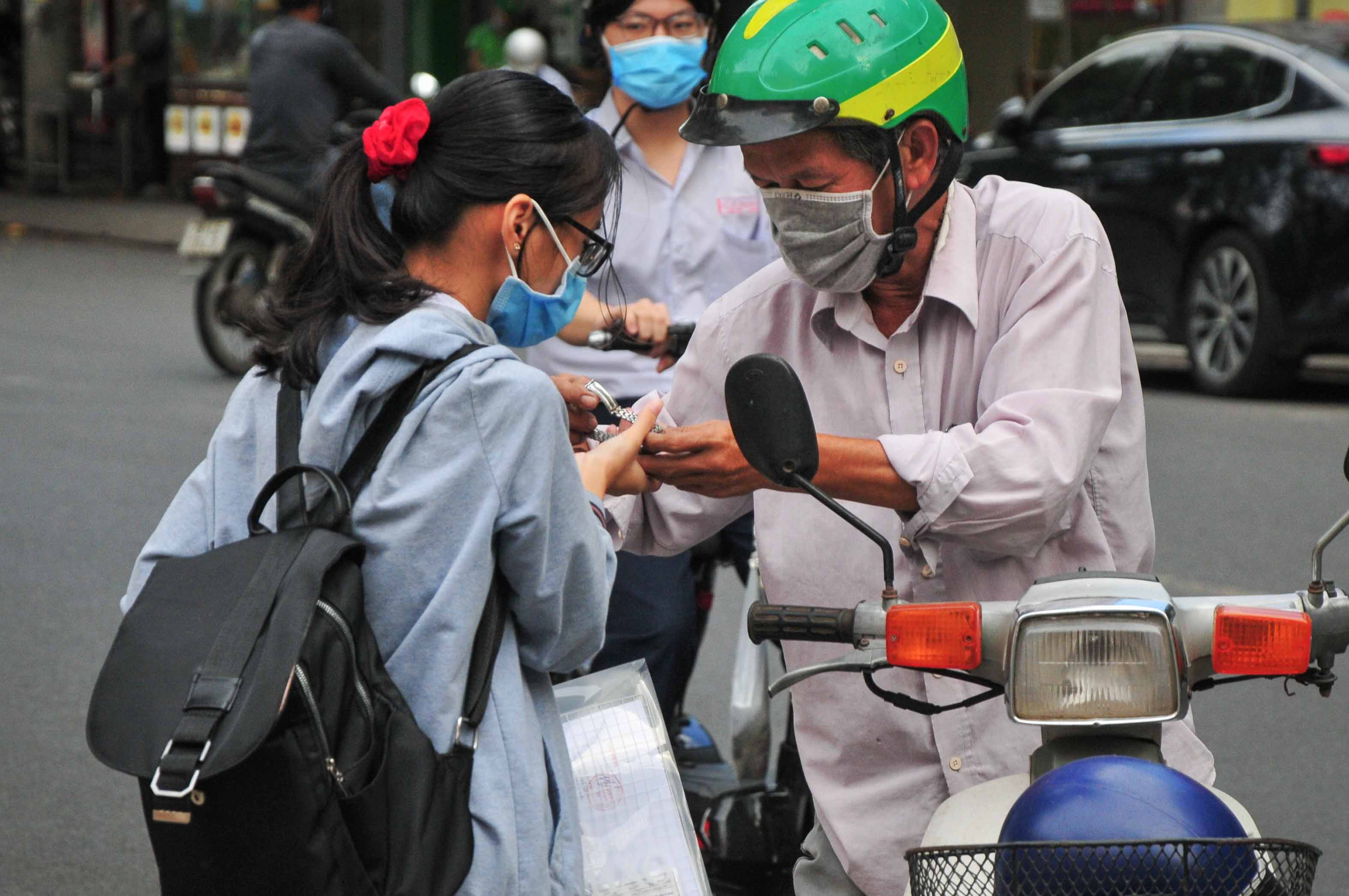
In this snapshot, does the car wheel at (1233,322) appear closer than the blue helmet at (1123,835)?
No

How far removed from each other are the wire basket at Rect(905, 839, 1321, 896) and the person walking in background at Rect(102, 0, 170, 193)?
2058 centimetres

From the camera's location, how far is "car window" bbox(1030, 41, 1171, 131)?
10148 mm

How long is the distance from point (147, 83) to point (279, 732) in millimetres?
20510

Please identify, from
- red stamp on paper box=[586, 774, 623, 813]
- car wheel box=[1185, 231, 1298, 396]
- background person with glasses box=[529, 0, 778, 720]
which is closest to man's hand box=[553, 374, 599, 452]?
red stamp on paper box=[586, 774, 623, 813]

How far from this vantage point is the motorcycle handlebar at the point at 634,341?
3.25 m

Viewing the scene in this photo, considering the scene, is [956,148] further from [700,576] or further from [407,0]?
[407,0]

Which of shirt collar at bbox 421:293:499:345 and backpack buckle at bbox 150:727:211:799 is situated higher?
shirt collar at bbox 421:293:499:345

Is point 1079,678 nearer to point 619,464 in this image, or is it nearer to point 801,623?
point 801,623

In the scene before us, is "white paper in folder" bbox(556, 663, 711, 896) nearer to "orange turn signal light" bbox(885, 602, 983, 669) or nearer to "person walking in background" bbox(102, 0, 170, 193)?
"orange turn signal light" bbox(885, 602, 983, 669)

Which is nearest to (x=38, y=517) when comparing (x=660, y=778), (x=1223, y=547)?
(x=1223, y=547)

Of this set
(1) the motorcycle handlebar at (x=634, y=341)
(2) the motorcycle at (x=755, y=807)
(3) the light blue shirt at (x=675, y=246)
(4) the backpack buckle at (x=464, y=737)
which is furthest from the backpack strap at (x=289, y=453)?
(3) the light blue shirt at (x=675, y=246)

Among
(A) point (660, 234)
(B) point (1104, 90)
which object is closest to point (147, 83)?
(B) point (1104, 90)

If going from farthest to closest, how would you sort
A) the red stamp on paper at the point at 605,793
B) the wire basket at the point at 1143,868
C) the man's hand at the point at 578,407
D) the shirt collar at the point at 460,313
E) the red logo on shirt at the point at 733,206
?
the red logo on shirt at the point at 733,206
the man's hand at the point at 578,407
the red stamp on paper at the point at 605,793
the shirt collar at the point at 460,313
the wire basket at the point at 1143,868

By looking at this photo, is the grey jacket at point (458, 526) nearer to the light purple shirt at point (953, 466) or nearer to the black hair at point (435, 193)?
the black hair at point (435, 193)
